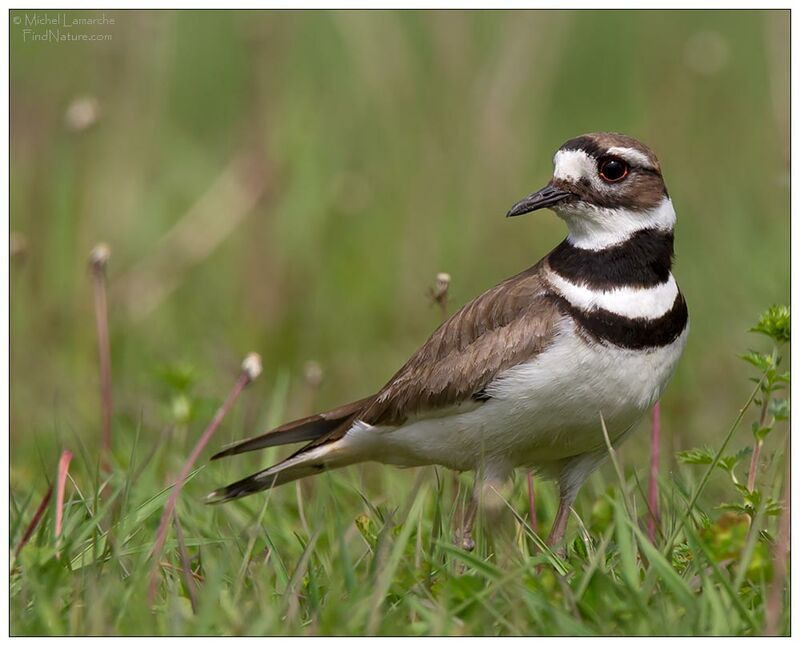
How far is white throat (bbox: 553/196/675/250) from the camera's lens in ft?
15.0

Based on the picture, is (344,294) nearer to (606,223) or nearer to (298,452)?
(298,452)

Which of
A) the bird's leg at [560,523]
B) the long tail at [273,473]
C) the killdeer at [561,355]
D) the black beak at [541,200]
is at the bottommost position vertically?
the bird's leg at [560,523]

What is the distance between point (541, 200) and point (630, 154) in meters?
0.38

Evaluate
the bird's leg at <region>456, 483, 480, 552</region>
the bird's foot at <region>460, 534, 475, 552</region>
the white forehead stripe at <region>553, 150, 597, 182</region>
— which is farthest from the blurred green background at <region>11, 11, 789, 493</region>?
the white forehead stripe at <region>553, 150, 597, 182</region>

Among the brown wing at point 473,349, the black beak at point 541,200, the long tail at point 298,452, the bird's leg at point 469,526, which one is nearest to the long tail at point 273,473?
the long tail at point 298,452

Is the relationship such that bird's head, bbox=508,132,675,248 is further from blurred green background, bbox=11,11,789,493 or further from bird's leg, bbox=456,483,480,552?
blurred green background, bbox=11,11,789,493

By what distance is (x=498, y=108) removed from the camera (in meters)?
7.98

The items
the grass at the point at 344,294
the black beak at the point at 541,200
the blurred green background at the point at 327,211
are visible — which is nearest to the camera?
the grass at the point at 344,294

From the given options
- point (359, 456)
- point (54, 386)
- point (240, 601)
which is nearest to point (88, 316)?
point (54, 386)

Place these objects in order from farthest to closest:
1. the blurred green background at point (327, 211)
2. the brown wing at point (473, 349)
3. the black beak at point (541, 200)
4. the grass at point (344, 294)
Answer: the blurred green background at point (327, 211) < the black beak at point (541, 200) < the brown wing at point (473, 349) < the grass at point (344, 294)

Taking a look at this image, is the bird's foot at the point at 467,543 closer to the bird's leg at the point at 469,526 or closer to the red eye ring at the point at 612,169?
the bird's leg at the point at 469,526

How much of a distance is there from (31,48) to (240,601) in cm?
751

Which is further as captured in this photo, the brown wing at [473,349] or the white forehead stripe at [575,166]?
the white forehead stripe at [575,166]

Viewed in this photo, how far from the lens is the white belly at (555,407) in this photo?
4.29 metres
